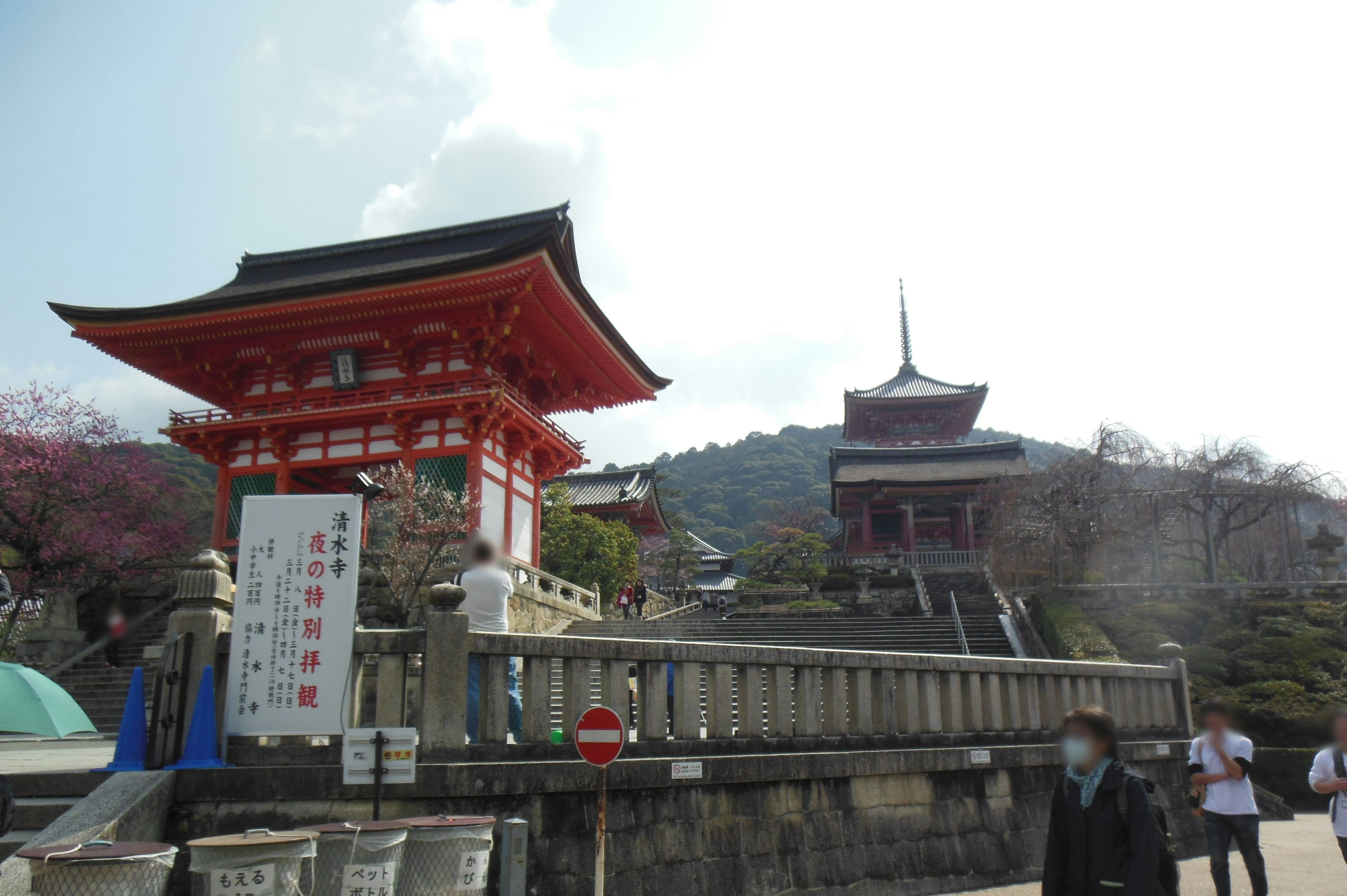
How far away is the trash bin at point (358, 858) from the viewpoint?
15.7 ft

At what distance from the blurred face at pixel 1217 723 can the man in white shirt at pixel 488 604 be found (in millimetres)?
5084

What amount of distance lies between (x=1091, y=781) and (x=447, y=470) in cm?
1688

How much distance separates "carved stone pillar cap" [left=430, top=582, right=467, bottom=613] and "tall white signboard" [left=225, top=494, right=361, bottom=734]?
54cm

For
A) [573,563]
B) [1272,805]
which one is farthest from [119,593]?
[1272,805]

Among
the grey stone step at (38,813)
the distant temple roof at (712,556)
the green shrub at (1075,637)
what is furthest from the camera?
the distant temple roof at (712,556)

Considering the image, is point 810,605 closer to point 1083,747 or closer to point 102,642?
point 102,642

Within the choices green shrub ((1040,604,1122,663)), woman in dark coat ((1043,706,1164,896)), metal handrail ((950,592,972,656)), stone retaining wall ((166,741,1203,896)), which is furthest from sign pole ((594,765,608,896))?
green shrub ((1040,604,1122,663))

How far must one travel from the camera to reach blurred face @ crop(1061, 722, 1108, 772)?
418 centimetres

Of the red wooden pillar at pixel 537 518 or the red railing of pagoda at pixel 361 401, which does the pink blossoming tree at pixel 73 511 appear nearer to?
the red railing of pagoda at pixel 361 401

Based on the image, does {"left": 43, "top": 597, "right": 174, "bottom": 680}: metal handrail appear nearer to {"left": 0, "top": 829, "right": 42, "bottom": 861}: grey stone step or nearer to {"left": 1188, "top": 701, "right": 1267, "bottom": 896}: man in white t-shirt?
{"left": 0, "top": 829, "right": 42, "bottom": 861}: grey stone step

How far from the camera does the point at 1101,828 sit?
4133mm

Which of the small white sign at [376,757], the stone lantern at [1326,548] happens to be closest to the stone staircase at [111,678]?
the small white sign at [376,757]

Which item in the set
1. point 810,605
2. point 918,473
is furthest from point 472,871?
point 918,473

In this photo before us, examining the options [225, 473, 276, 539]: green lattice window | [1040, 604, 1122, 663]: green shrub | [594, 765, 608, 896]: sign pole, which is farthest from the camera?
[225, 473, 276, 539]: green lattice window
